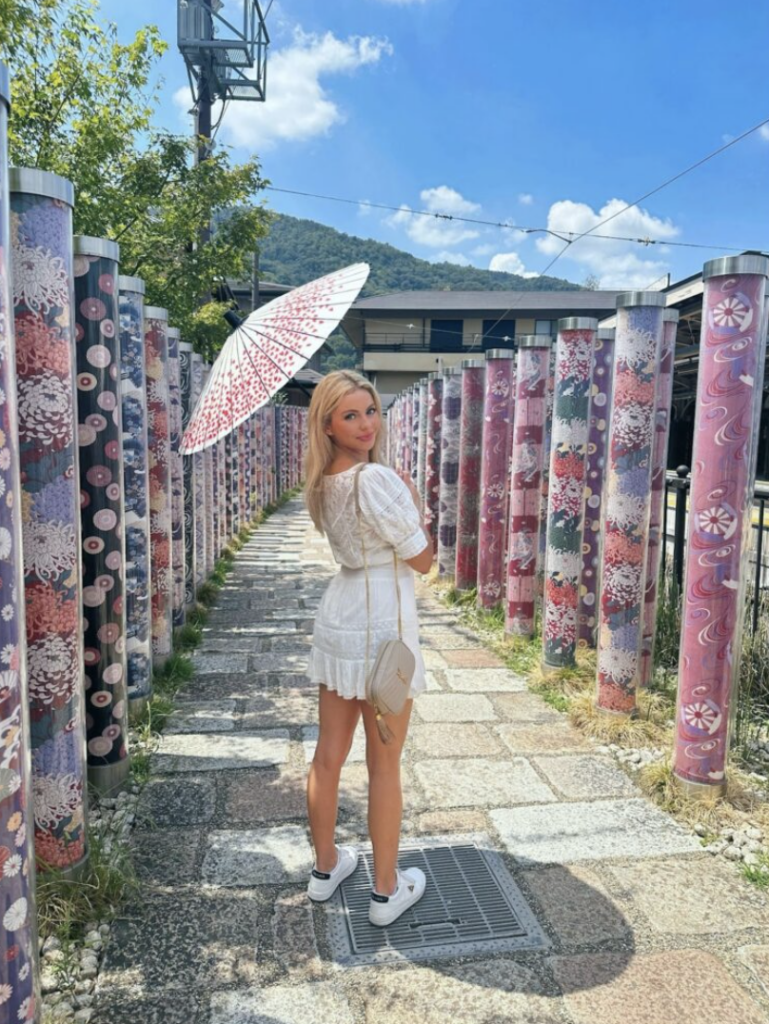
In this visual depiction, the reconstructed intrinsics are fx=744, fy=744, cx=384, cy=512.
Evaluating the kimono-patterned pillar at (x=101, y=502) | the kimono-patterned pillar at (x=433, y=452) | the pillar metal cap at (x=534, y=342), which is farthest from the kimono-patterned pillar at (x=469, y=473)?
the kimono-patterned pillar at (x=101, y=502)

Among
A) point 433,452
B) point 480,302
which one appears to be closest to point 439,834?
point 433,452

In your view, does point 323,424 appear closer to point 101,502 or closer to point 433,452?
point 101,502

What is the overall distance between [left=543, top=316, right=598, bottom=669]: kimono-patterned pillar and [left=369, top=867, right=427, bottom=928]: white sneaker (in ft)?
7.90

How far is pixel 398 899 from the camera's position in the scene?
2408mm

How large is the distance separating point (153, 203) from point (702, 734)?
22.3 feet

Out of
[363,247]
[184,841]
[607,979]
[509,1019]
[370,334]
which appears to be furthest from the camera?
[363,247]

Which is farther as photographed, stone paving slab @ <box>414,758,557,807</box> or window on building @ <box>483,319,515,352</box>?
window on building @ <box>483,319,515,352</box>

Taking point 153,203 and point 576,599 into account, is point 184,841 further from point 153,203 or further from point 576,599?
point 153,203

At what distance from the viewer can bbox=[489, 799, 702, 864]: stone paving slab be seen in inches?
110

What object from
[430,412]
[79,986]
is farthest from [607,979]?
[430,412]

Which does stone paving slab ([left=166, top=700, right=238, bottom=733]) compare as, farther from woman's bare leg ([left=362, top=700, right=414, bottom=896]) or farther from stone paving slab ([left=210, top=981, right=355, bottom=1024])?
stone paving slab ([left=210, top=981, right=355, bottom=1024])

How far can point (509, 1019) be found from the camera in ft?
6.53

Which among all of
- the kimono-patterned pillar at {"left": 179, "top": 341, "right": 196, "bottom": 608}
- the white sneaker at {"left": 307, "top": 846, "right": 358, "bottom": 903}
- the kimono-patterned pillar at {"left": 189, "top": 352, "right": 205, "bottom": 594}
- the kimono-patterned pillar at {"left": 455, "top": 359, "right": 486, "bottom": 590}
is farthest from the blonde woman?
the kimono-patterned pillar at {"left": 455, "top": 359, "right": 486, "bottom": 590}

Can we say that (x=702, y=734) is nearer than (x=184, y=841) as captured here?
No
